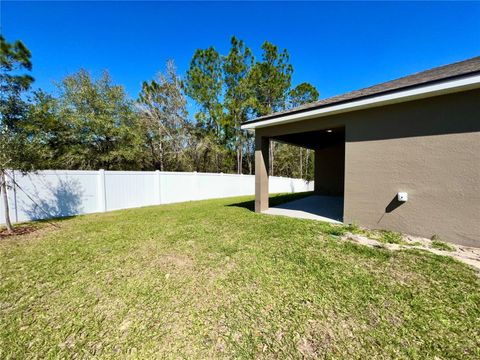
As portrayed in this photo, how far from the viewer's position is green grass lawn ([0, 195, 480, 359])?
6.25 ft

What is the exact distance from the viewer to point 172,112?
17.7m

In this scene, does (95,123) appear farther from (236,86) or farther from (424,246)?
(424,246)

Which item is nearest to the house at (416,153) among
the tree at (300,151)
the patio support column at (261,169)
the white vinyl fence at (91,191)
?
the patio support column at (261,169)

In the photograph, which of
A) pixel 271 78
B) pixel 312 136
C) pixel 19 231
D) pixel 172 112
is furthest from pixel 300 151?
pixel 19 231

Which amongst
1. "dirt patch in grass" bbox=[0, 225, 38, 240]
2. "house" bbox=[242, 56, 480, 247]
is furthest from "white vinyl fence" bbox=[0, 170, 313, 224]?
"house" bbox=[242, 56, 480, 247]

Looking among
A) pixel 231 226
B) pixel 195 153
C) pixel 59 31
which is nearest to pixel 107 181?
pixel 231 226

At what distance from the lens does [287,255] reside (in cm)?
367

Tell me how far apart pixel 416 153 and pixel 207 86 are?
56.5ft

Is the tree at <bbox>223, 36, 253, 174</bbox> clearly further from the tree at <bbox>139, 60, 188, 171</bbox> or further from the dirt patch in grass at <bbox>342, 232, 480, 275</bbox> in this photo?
the dirt patch in grass at <bbox>342, 232, 480, 275</bbox>

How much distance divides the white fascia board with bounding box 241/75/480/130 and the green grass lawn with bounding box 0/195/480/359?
309 centimetres

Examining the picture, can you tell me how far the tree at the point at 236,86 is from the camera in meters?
18.6

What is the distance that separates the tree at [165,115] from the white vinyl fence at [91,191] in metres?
6.88

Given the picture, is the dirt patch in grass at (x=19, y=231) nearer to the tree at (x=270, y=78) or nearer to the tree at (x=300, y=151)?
the tree at (x=270, y=78)

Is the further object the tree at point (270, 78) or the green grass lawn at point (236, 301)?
the tree at point (270, 78)
